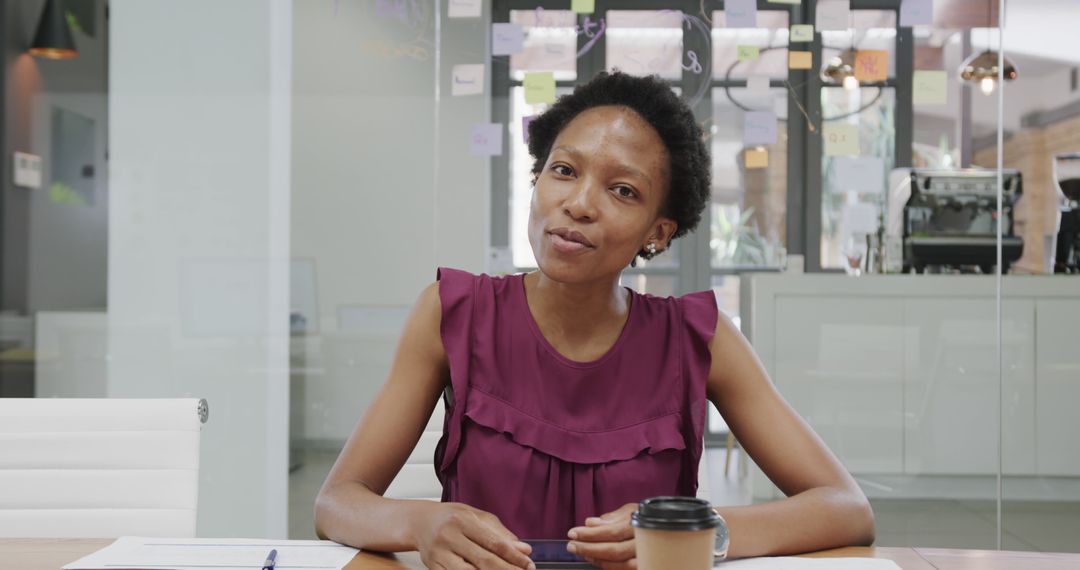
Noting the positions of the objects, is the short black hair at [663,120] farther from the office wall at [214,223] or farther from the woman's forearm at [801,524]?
the office wall at [214,223]

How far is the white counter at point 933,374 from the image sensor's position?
3.41 meters

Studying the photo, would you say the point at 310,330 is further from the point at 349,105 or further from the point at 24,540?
the point at 24,540

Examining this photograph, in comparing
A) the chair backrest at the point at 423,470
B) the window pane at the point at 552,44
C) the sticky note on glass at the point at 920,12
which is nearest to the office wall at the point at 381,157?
the window pane at the point at 552,44

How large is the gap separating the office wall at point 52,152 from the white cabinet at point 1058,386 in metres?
3.01

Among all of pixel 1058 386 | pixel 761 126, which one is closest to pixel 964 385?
pixel 1058 386

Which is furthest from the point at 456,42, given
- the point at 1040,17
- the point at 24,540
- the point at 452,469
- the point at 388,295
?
the point at 24,540

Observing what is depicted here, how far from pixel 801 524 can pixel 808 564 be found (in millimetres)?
84

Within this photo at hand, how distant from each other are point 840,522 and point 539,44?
2.41m

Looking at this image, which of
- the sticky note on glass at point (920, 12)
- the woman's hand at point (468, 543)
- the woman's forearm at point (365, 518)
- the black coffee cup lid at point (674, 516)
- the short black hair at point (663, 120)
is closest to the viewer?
the black coffee cup lid at point (674, 516)

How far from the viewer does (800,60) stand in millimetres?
3414

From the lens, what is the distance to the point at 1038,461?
3.41m

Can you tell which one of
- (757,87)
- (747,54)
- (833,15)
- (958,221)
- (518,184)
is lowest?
(958,221)

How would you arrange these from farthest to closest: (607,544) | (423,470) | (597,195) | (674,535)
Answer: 1. (423,470)
2. (597,195)
3. (607,544)
4. (674,535)

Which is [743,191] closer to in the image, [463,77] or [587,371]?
[463,77]
